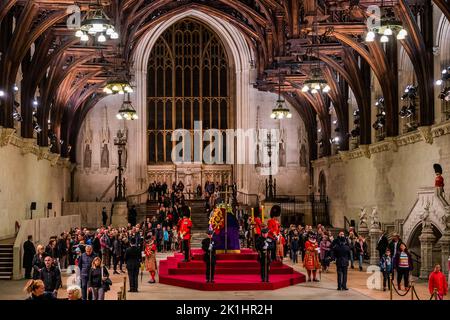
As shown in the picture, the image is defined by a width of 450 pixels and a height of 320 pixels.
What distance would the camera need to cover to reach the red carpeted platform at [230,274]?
790 inches

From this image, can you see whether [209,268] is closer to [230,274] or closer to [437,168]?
[230,274]

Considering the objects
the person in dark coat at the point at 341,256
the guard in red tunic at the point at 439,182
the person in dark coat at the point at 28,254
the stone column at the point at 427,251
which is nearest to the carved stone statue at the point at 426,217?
the stone column at the point at 427,251

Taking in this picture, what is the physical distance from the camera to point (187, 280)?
68.5ft

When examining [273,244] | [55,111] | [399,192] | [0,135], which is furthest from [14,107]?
[399,192]

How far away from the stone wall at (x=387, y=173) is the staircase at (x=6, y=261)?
15045 millimetres

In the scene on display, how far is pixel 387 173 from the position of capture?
3077cm

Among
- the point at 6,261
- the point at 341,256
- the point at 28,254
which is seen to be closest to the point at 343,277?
the point at 341,256

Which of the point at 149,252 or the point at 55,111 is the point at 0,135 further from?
the point at 55,111

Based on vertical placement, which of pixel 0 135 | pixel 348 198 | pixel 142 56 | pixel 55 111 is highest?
pixel 142 56

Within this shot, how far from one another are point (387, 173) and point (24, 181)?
635 inches

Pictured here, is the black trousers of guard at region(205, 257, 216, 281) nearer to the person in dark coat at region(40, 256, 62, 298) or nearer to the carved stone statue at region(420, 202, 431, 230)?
the carved stone statue at region(420, 202, 431, 230)

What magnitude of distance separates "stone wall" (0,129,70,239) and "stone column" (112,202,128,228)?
333 cm

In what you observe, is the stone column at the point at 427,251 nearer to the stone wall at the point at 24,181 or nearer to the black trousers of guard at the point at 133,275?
the black trousers of guard at the point at 133,275

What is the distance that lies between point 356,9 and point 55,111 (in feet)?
64.5
